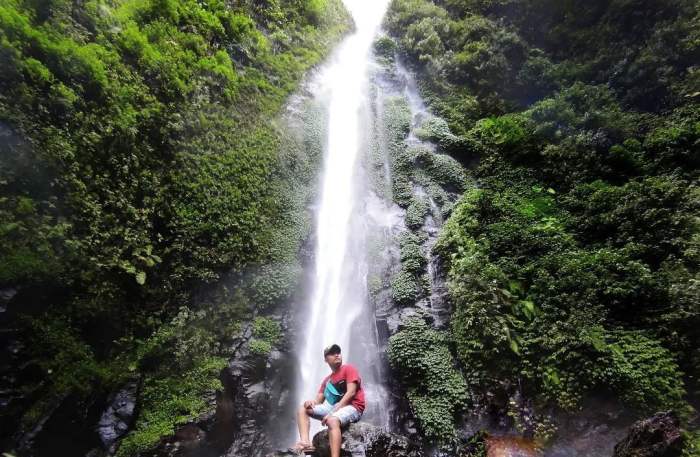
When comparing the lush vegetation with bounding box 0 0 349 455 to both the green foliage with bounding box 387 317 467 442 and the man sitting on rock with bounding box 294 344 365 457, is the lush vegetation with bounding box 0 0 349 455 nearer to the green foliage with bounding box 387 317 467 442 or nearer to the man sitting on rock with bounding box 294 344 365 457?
the man sitting on rock with bounding box 294 344 365 457

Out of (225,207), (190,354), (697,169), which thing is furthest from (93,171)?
(697,169)

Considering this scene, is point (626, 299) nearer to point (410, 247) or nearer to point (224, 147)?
point (410, 247)

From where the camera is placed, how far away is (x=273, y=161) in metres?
10.6

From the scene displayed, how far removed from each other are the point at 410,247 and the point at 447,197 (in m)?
2.42

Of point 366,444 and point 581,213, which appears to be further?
point 581,213

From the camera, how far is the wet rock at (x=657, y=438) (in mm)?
4883

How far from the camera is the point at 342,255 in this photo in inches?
409

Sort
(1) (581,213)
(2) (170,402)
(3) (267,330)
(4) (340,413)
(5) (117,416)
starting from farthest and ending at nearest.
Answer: (1) (581,213), (3) (267,330), (2) (170,402), (5) (117,416), (4) (340,413)

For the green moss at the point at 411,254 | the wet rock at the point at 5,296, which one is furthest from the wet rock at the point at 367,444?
the wet rock at the point at 5,296

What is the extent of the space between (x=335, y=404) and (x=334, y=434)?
0.61 metres

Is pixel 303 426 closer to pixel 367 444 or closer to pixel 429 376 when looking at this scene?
pixel 367 444

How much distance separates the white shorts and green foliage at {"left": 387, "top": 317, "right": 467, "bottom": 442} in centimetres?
259

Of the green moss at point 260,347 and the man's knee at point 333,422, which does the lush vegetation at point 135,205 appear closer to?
the green moss at point 260,347

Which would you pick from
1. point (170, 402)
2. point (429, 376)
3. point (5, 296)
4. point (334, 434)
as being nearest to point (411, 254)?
point (429, 376)
